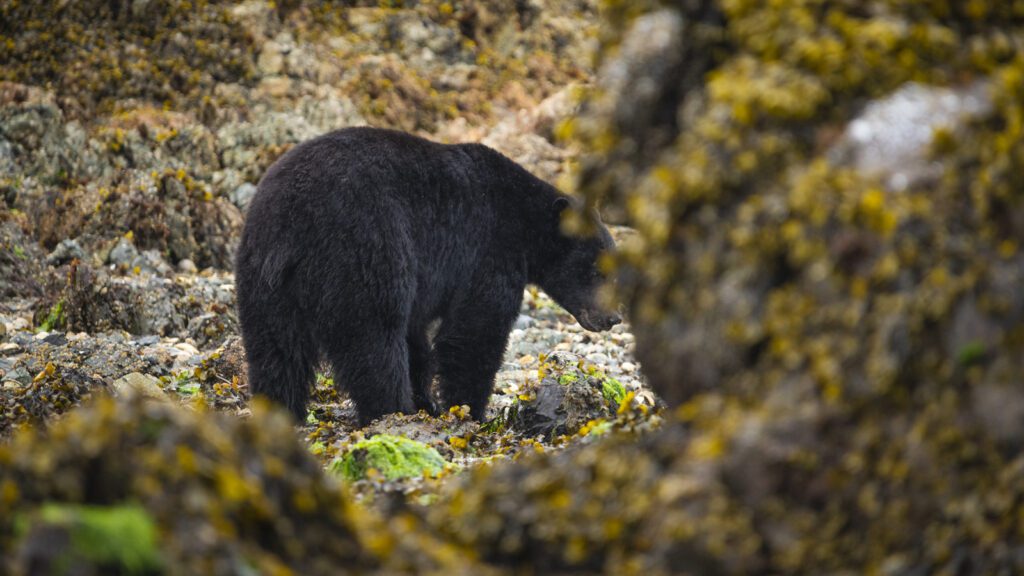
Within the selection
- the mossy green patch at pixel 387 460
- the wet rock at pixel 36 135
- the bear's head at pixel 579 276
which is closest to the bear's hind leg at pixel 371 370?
the mossy green patch at pixel 387 460

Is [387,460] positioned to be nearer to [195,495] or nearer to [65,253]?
[195,495]

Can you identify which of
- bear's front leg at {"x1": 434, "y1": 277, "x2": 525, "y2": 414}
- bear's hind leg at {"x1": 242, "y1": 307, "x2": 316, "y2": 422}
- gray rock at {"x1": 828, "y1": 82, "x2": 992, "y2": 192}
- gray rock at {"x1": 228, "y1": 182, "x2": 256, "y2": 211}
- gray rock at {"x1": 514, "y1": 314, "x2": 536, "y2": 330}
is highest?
gray rock at {"x1": 828, "y1": 82, "x2": 992, "y2": 192}

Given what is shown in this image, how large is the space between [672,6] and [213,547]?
5.76ft

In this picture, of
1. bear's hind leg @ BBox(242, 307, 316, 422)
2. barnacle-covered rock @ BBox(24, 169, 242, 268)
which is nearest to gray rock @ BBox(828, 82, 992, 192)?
bear's hind leg @ BBox(242, 307, 316, 422)

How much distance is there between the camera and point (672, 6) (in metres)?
2.70

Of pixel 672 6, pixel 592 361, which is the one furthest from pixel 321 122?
pixel 672 6

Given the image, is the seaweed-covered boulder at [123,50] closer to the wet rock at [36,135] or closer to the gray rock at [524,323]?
the wet rock at [36,135]

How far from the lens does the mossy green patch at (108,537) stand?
1902 millimetres

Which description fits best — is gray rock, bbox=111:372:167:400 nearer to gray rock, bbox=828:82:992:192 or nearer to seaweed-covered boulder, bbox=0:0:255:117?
gray rock, bbox=828:82:992:192

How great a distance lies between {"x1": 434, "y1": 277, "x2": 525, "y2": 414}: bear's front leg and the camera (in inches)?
318

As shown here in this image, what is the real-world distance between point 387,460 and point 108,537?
2.83m

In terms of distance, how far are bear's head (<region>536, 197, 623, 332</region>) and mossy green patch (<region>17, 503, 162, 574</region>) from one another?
7.08m

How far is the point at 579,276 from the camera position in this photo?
30.1 feet

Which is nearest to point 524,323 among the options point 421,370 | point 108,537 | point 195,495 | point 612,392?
point 421,370
